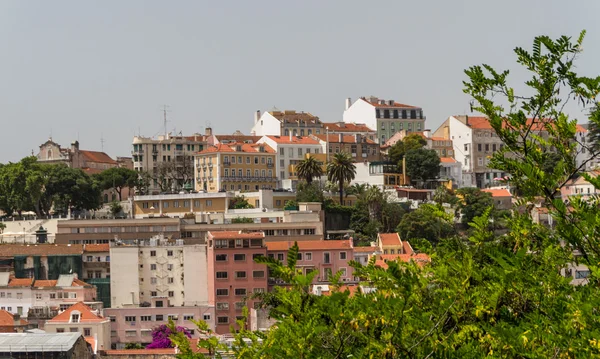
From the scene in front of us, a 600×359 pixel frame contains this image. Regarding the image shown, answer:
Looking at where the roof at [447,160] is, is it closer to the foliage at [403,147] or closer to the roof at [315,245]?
the foliage at [403,147]

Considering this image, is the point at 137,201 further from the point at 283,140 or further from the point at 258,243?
the point at 258,243

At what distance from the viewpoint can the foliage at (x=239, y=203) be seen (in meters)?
105

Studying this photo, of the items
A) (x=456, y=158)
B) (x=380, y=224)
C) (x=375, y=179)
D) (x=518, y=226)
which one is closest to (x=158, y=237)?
(x=380, y=224)

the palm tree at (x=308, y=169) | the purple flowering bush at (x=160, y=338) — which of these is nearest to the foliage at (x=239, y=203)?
the palm tree at (x=308, y=169)

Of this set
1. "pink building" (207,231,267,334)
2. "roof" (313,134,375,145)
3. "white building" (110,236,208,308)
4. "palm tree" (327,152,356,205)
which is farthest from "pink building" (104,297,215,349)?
"roof" (313,134,375,145)

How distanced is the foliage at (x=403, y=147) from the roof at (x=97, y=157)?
117ft

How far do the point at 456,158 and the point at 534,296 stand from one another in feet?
353

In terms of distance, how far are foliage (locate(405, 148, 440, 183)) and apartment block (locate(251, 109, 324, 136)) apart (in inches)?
634

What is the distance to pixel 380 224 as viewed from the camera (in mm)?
98062

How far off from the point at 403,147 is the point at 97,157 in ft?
126

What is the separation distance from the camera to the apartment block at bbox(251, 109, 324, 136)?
13162 centimetres

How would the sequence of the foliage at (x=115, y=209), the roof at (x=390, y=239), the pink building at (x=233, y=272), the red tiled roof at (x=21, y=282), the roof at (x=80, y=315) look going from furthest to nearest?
the foliage at (x=115, y=209) < the roof at (x=390, y=239) < the red tiled roof at (x=21, y=282) < the pink building at (x=233, y=272) < the roof at (x=80, y=315)

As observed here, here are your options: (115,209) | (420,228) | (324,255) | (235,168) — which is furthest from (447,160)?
(324,255)

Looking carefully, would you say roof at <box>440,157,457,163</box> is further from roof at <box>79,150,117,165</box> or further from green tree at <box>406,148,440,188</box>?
roof at <box>79,150,117,165</box>
